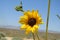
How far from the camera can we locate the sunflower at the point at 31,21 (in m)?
0.53

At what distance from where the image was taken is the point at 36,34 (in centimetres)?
57

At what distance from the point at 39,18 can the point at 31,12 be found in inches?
1.3

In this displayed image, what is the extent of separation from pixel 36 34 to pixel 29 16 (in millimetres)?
47

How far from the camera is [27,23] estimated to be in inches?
22.2

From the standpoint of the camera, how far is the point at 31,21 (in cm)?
56

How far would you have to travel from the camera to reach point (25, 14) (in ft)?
1.83

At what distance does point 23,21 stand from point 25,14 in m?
0.02

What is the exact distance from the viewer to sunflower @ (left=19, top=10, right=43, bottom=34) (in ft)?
1.75

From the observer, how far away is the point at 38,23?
0.53 m

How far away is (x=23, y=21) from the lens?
0.55 meters

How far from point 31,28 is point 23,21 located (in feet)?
0.09

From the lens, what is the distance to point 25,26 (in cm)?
54

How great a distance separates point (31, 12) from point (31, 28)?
0.14 ft

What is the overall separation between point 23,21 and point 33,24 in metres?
0.02
